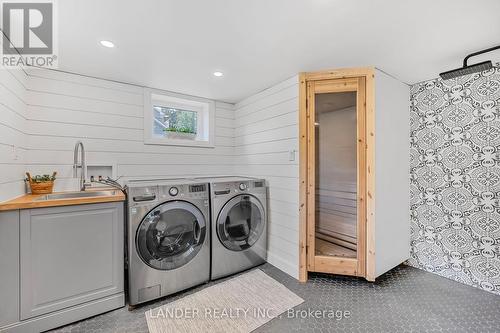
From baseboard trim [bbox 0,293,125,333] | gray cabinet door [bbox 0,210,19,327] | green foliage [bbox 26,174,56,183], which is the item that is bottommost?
baseboard trim [bbox 0,293,125,333]

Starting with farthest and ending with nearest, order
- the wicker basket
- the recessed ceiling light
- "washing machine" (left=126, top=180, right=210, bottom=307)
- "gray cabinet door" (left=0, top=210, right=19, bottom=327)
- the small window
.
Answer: the small window → the wicker basket → "washing machine" (left=126, top=180, right=210, bottom=307) → the recessed ceiling light → "gray cabinet door" (left=0, top=210, right=19, bottom=327)

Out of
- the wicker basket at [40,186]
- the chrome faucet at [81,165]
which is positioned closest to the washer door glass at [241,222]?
the chrome faucet at [81,165]

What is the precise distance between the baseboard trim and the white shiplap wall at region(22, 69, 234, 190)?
1.19 metres

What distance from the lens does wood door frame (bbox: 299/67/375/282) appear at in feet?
7.11

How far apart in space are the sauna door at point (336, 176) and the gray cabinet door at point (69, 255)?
1.83m

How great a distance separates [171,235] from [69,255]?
0.75m

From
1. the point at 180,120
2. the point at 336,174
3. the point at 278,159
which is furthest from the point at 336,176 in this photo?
the point at 180,120

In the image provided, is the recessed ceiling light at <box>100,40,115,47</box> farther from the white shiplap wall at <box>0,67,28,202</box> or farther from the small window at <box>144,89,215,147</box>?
the small window at <box>144,89,215,147</box>

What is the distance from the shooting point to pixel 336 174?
242cm

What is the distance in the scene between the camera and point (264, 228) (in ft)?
8.85

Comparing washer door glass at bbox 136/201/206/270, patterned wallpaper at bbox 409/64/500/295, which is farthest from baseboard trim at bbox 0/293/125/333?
patterned wallpaper at bbox 409/64/500/295

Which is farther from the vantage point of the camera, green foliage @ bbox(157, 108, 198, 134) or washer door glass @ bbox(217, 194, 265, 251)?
green foliage @ bbox(157, 108, 198, 134)

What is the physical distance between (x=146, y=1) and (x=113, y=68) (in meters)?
1.16

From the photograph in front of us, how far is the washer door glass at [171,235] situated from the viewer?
6.29 ft
